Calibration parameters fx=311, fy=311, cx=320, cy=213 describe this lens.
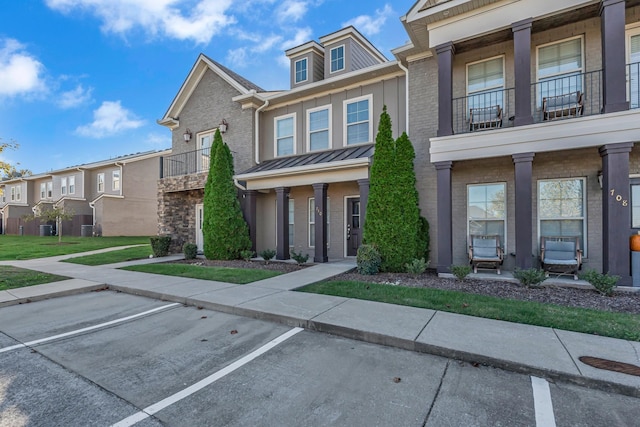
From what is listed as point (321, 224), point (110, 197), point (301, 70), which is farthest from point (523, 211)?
point (110, 197)

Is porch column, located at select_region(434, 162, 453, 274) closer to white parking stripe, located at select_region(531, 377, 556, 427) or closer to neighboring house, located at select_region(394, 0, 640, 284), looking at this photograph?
neighboring house, located at select_region(394, 0, 640, 284)

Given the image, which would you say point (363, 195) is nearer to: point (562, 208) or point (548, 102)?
point (562, 208)

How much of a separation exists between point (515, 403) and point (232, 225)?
32.8 feet

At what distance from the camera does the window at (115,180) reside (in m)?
25.0

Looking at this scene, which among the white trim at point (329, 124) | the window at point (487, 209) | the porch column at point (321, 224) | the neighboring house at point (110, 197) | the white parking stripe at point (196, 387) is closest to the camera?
the white parking stripe at point (196, 387)

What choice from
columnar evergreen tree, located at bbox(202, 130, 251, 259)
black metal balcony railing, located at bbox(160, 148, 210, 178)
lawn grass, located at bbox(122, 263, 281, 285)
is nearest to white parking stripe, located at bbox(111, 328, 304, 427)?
lawn grass, located at bbox(122, 263, 281, 285)

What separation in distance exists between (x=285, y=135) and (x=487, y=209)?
782 cm

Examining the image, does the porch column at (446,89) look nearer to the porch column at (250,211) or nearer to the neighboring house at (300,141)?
the neighboring house at (300,141)

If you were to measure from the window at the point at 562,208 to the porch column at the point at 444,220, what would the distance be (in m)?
2.38

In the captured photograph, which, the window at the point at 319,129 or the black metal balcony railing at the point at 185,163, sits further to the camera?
the black metal balcony railing at the point at 185,163

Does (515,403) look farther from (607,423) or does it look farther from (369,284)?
(369,284)

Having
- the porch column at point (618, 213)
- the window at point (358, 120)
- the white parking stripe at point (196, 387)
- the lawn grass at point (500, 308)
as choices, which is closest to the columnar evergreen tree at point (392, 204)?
the lawn grass at point (500, 308)

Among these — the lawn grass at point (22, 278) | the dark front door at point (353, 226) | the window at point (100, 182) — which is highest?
the window at point (100, 182)

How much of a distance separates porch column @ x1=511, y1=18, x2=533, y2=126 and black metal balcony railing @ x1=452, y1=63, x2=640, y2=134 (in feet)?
1.19
